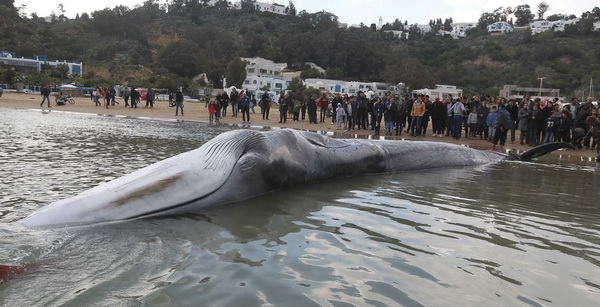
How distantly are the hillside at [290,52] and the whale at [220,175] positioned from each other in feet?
240

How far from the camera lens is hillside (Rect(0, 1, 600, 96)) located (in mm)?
101125

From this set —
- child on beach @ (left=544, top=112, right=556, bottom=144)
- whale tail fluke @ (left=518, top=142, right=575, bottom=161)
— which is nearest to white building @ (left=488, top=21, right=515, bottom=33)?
child on beach @ (left=544, top=112, right=556, bottom=144)

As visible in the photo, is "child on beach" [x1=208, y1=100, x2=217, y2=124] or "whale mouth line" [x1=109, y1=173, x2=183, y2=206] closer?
"whale mouth line" [x1=109, y1=173, x2=183, y2=206]

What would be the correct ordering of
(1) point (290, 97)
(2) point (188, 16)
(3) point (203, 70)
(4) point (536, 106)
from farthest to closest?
(2) point (188, 16)
(3) point (203, 70)
(1) point (290, 97)
(4) point (536, 106)

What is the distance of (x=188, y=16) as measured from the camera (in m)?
180

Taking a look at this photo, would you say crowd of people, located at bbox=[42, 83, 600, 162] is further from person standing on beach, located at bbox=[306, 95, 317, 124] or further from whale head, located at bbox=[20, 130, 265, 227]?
whale head, located at bbox=[20, 130, 265, 227]

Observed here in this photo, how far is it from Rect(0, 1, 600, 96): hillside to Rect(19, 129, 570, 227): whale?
240ft

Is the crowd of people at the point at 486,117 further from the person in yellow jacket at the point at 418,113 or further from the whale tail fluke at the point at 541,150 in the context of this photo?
the whale tail fluke at the point at 541,150

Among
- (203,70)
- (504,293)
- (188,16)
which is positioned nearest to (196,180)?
(504,293)

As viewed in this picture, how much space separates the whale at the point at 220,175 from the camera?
13.7 ft

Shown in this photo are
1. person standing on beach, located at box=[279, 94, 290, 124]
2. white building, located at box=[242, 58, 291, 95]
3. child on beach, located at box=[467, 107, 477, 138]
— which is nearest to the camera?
child on beach, located at box=[467, 107, 477, 138]

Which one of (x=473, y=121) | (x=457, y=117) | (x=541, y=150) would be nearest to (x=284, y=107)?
(x=457, y=117)

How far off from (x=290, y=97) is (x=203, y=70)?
88.9 meters

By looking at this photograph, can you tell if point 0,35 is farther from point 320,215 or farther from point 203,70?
point 320,215
